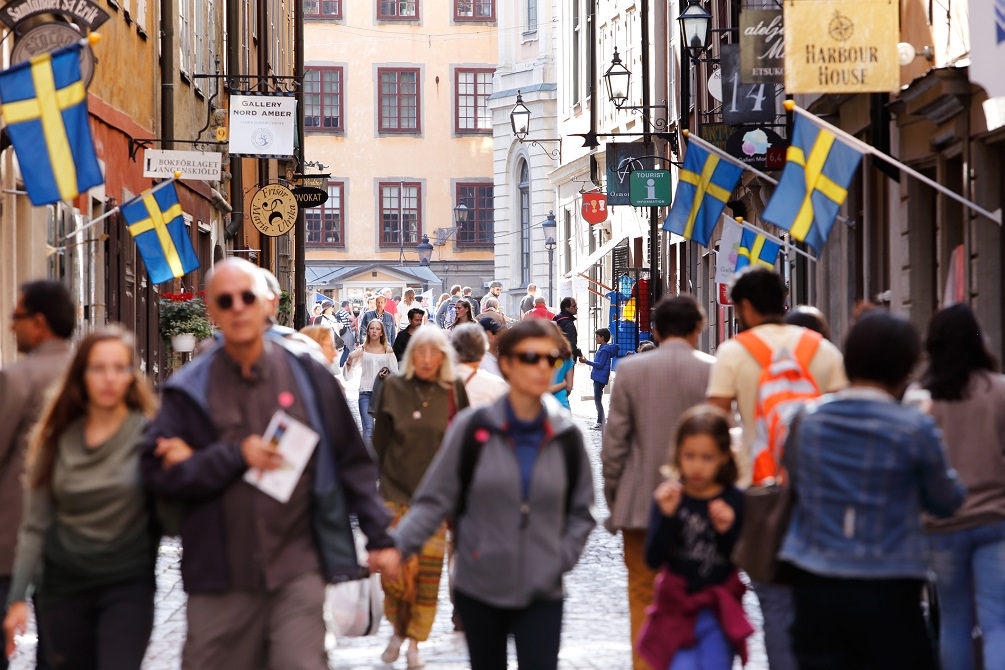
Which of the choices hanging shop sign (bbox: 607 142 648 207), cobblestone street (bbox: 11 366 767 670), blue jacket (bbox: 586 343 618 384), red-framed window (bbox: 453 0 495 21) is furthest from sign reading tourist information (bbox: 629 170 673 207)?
red-framed window (bbox: 453 0 495 21)

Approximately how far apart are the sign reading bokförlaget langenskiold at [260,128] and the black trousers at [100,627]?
18193mm

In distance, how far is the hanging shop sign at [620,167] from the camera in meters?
31.3

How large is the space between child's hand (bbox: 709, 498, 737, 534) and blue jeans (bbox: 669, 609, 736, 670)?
29cm

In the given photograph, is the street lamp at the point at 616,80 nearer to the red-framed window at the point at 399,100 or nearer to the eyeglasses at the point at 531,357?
the eyeglasses at the point at 531,357

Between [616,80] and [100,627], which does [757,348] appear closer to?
[100,627]

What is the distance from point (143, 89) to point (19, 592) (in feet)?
50.0

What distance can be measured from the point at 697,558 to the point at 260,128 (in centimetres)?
1836

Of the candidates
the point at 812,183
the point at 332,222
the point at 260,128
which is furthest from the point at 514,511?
the point at 332,222

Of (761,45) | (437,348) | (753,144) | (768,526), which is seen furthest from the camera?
(753,144)

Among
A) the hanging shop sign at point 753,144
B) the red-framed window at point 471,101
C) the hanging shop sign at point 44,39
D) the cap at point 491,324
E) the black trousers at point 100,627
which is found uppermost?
the red-framed window at point 471,101

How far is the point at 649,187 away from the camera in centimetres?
2877

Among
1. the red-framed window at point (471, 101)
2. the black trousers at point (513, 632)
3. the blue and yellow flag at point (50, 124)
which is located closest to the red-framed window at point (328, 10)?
the red-framed window at point (471, 101)

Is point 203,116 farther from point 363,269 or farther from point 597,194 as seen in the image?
point 363,269

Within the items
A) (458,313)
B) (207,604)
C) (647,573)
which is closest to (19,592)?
(207,604)
